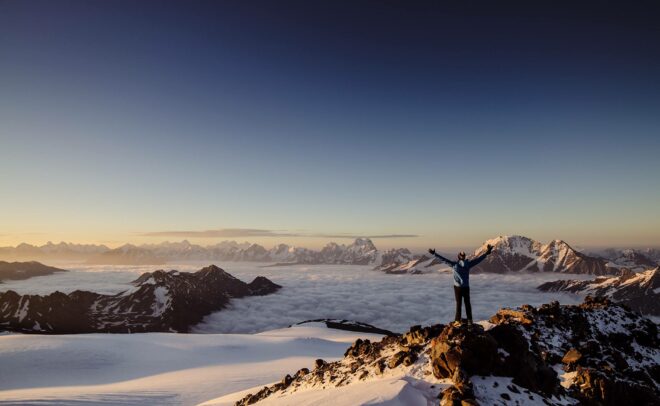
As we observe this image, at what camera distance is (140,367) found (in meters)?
55.4

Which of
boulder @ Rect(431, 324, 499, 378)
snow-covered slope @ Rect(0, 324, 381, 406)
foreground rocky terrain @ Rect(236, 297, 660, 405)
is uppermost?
boulder @ Rect(431, 324, 499, 378)

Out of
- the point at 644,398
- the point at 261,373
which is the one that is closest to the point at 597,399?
the point at 644,398

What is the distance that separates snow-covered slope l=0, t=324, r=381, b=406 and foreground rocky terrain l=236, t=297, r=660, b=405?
70.6 ft

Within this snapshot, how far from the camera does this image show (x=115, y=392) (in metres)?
36.7

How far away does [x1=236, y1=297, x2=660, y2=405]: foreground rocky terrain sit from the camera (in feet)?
41.6

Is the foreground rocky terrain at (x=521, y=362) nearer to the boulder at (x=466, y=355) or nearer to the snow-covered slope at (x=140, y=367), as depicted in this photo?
the boulder at (x=466, y=355)

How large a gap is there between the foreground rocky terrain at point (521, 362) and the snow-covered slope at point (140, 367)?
70.6 feet

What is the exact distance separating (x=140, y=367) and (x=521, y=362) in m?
59.5

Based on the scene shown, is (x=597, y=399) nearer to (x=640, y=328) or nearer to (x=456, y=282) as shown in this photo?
(x=456, y=282)

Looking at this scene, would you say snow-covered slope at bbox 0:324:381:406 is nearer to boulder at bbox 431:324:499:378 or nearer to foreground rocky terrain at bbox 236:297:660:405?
foreground rocky terrain at bbox 236:297:660:405

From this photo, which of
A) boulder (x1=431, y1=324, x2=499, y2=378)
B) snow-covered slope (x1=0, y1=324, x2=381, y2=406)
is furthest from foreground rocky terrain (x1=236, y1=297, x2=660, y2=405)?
snow-covered slope (x1=0, y1=324, x2=381, y2=406)

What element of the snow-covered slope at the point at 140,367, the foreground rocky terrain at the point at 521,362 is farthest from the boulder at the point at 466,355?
the snow-covered slope at the point at 140,367

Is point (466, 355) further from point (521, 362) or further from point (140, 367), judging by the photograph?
point (140, 367)

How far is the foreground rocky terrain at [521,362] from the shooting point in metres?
12.7
